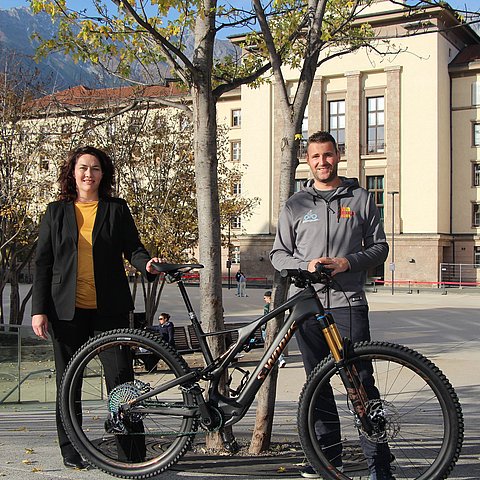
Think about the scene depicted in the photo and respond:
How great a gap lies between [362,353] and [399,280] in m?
53.8

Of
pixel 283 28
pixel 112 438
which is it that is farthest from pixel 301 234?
pixel 283 28

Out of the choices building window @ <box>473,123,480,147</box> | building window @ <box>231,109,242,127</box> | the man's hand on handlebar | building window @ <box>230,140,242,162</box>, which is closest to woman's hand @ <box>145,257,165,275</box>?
the man's hand on handlebar

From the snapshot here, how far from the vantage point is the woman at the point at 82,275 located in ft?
15.8

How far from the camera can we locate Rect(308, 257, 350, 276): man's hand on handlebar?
4.32 metres

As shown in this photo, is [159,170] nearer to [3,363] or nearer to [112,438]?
[3,363]

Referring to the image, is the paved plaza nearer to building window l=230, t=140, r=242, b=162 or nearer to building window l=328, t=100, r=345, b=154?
building window l=328, t=100, r=345, b=154

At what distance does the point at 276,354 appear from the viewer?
4461 millimetres

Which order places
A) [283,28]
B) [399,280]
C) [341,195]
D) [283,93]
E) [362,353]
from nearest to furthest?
1. [362,353]
2. [341,195]
3. [283,93]
4. [283,28]
5. [399,280]

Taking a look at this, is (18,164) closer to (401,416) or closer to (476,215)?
(401,416)

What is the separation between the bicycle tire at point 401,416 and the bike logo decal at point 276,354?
26cm

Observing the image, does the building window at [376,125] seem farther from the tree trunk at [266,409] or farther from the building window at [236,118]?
the tree trunk at [266,409]

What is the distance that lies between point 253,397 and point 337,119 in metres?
58.3

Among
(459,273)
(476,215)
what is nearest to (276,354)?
(459,273)

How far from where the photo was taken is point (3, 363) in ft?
34.4
